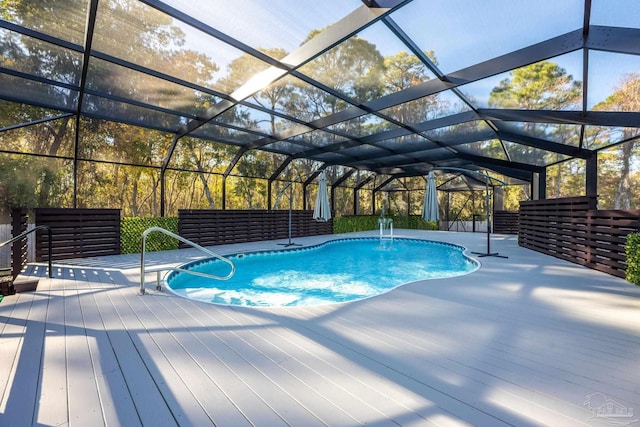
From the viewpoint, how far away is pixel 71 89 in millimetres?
5711

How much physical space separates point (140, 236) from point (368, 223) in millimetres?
11519

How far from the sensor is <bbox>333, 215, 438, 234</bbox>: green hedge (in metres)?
15.0

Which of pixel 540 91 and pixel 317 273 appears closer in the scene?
pixel 540 91

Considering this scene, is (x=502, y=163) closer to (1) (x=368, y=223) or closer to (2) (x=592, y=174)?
(2) (x=592, y=174)

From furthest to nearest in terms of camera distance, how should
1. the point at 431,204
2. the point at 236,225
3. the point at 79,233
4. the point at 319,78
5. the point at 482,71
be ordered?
the point at 236,225 → the point at 431,204 → the point at 79,233 → the point at 319,78 → the point at 482,71

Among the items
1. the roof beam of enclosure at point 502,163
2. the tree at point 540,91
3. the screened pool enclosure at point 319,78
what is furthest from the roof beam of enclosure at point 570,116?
the roof beam of enclosure at point 502,163

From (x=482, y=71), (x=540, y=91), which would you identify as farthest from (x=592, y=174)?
(x=482, y=71)

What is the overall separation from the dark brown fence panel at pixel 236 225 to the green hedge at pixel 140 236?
0.40 m

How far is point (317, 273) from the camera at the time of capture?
25.2 ft

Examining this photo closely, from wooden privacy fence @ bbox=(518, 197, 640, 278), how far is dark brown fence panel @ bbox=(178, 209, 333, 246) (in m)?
8.57

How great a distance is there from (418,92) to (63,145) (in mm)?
10252

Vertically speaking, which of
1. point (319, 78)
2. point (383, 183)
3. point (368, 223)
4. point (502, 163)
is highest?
point (319, 78)

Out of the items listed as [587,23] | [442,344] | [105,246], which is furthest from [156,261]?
[587,23]

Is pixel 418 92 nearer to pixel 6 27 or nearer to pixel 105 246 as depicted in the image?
pixel 6 27
